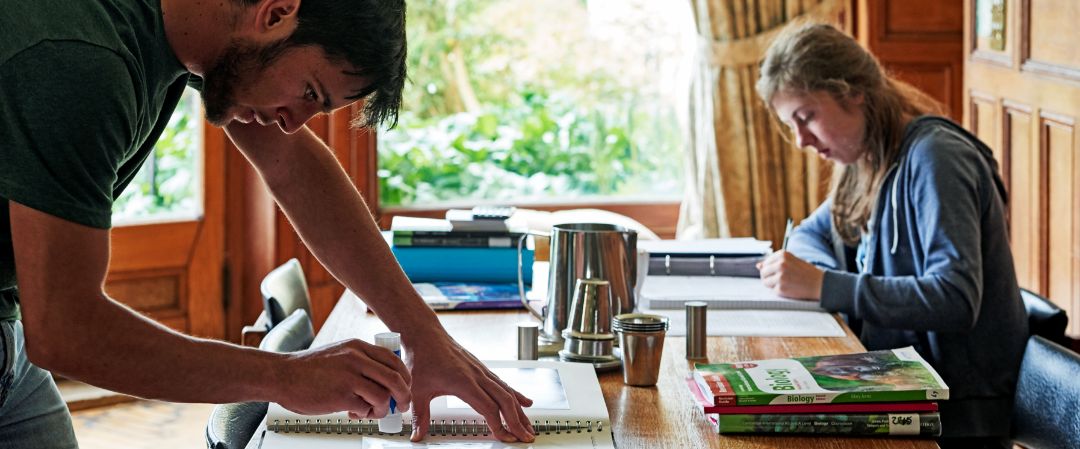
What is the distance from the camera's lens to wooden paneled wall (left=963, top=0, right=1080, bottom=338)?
111 inches

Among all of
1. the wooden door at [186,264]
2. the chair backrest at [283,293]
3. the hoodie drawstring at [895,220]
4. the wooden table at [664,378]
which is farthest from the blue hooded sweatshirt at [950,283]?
the wooden door at [186,264]

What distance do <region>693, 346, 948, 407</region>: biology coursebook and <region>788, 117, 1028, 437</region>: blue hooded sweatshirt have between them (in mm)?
493

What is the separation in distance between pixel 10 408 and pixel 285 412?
0.37m

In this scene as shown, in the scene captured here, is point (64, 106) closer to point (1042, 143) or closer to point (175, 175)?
point (1042, 143)

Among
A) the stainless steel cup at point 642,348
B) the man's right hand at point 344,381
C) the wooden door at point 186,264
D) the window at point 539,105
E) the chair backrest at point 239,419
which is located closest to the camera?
the man's right hand at point 344,381

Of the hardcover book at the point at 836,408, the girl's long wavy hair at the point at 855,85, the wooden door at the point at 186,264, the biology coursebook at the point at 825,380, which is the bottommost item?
the wooden door at the point at 186,264

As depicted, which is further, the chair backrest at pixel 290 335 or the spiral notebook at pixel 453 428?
the chair backrest at pixel 290 335

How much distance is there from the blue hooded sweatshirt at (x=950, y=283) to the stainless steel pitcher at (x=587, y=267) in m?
0.46

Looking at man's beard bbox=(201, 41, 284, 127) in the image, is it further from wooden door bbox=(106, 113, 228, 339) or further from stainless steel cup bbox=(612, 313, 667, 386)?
wooden door bbox=(106, 113, 228, 339)

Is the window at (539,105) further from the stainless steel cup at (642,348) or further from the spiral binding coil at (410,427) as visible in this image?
the spiral binding coil at (410,427)

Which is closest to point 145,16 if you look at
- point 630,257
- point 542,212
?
point 630,257

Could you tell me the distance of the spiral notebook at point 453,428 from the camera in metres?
1.32

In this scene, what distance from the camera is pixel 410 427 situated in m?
1.36

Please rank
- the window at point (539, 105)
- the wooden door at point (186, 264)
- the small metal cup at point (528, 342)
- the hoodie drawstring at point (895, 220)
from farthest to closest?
the window at point (539, 105) < the wooden door at point (186, 264) < the hoodie drawstring at point (895, 220) < the small metal cup at point (528, 342)
